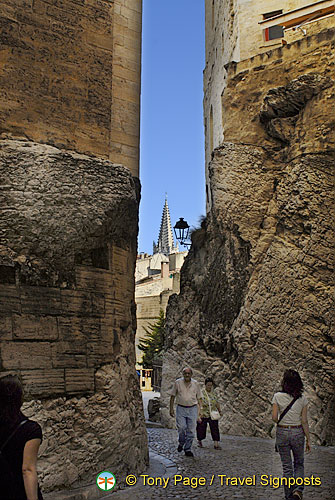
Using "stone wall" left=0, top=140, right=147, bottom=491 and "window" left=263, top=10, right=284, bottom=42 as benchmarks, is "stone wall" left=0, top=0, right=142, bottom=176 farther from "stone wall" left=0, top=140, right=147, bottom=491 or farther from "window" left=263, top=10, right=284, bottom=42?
"window" left=263, top=10, right=284, bottom=42

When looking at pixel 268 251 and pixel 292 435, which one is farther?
pixel 268 251

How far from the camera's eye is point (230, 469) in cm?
671

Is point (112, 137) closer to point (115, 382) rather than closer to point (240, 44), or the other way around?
point (115, 382)

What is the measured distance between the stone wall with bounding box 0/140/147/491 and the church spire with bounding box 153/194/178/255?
325ft

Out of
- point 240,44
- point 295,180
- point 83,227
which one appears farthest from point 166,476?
point 240,44

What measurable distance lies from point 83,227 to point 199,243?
856 cm

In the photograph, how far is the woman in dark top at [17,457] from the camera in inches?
112

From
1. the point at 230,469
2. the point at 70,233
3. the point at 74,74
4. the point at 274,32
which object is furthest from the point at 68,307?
the point at 274,32

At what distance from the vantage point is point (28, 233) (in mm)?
5477

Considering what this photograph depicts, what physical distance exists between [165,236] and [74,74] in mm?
104919

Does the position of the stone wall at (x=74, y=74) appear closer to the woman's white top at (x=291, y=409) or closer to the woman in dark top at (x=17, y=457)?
the woman's white top at (x=291, y=409)

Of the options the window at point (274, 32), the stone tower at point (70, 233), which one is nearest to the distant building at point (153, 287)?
the window at point (274, 32)

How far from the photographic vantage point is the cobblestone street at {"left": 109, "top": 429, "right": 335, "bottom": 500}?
5418mm

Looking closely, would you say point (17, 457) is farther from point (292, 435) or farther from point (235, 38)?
point (235, 38)
